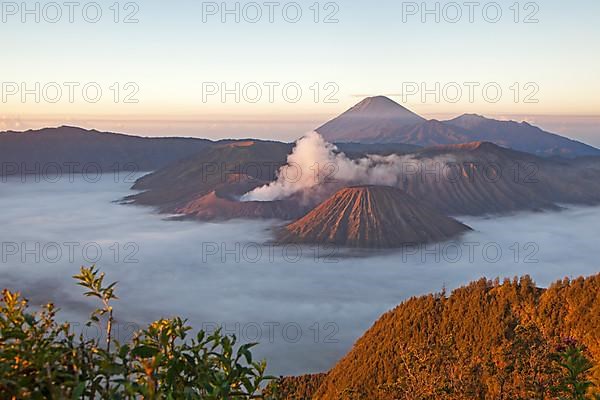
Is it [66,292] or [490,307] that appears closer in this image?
[490,307]

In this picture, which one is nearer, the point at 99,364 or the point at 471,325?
the point at 99,364

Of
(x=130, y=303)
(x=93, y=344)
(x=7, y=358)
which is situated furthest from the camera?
(x=130, y=303)

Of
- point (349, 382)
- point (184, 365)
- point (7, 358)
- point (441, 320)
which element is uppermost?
point (7, 358)

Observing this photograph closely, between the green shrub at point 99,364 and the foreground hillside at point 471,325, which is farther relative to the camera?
the foreground hillside at point 471,325

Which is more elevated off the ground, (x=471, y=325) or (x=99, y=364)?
(x=99, y=364)

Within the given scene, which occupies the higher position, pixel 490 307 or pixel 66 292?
pixel 490 307

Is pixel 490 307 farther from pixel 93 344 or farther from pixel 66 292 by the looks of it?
pixel 66 292

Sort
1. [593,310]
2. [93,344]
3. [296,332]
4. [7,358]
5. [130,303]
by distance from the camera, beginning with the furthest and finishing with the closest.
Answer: [130,303]
[296,332]
[593,310]
[93,344]
[7,358]

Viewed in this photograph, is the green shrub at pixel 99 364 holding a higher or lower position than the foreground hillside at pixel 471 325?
higher

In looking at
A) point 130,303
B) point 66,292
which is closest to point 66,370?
point 130,303

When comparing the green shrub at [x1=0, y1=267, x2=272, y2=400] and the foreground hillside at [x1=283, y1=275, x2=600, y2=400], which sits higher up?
the green shrub at [x1=0, y1=267, x2=272, y2=400]

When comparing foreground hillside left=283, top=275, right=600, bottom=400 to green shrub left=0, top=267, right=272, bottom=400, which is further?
foreground hillside left=283, top=275, right=600, bottom=400
